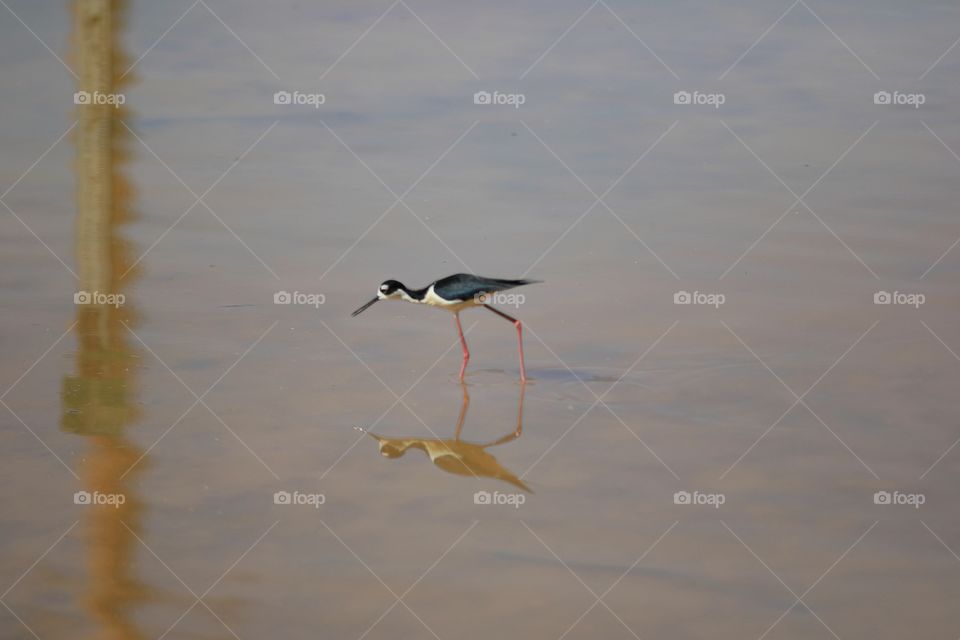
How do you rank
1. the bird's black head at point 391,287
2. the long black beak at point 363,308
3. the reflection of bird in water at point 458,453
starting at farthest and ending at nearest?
the long black beak at point 363,308 → the bird's black head at point 391,287 → the reflection of bird in water at point 458,453

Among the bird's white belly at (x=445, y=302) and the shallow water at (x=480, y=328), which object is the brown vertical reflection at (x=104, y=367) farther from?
the bird's white belly at (x=445, y=302)

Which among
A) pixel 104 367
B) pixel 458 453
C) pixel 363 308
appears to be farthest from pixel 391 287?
pixel 104 367

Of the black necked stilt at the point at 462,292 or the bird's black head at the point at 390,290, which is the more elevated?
the bird's black head at the point at 390,290

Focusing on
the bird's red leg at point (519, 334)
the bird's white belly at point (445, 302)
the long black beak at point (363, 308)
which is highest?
the long black beak at point (363, 308)

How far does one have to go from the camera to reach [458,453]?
825cm

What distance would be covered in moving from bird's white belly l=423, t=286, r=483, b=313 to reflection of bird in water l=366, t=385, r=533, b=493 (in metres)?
1.07

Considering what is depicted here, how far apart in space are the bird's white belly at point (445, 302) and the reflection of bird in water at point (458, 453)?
107cm

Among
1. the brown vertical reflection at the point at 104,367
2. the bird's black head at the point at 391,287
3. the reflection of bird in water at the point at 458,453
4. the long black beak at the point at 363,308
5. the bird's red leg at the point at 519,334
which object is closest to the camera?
the brown vertical reflection at the point at 104,367

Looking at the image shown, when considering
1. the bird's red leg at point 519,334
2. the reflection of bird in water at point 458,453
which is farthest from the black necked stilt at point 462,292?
the reflection of bird in water at point 458,453

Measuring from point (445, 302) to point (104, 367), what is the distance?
2.13 metres

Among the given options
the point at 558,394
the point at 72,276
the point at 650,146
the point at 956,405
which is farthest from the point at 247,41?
the point at 956,405

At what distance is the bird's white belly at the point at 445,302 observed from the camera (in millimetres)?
9352

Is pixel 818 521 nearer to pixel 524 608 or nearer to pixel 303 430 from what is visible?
pixel 524 608

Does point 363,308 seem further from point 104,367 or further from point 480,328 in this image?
point 104,367
